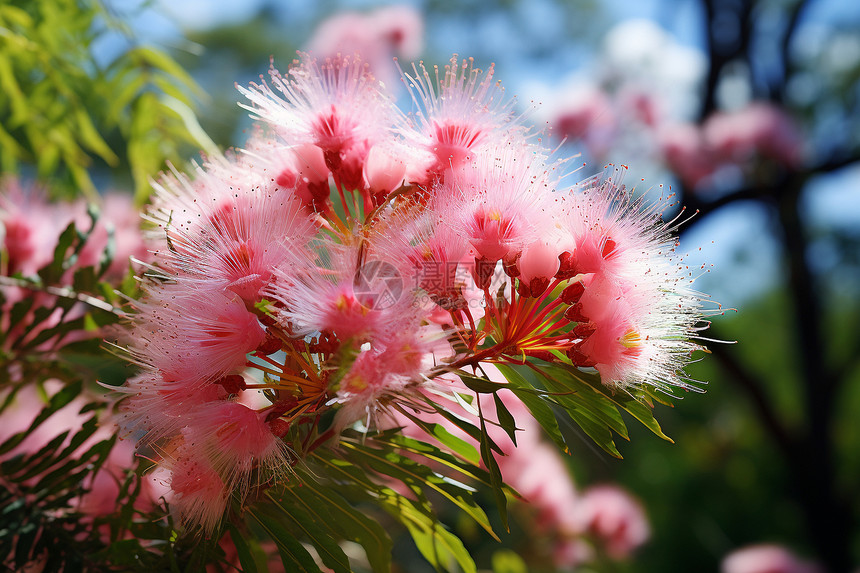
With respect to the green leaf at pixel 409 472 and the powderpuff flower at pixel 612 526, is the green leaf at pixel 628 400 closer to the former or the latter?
the green leaf at pixel 409 472

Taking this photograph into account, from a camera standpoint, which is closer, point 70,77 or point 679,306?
point 679,306

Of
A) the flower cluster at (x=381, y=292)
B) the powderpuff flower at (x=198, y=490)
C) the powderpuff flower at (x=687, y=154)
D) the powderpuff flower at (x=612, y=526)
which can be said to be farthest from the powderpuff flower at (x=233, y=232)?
the powderpuff flower at (x=687, y=154)

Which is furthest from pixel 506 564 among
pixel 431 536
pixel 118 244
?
pixel 118 244

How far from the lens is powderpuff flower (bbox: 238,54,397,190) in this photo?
0.46 m

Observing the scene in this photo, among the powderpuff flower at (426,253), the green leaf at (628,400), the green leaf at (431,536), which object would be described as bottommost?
the green leaf at (431,536)

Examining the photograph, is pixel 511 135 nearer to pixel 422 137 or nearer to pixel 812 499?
pixel 422 137

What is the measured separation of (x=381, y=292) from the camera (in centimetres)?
36

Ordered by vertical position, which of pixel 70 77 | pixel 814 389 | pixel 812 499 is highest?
pixel 814 389

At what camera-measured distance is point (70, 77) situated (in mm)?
816

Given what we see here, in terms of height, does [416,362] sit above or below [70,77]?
below

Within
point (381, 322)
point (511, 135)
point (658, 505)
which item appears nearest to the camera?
point (381, 322)

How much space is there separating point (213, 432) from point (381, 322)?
116 millimetres

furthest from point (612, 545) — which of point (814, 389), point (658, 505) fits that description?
point (658, 505)

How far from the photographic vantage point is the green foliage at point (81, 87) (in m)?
0.76
